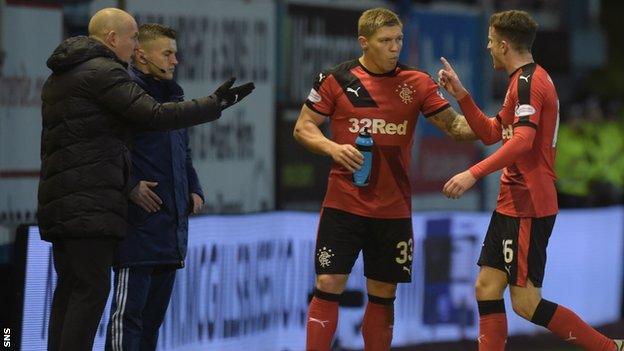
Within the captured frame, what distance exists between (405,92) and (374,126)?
0.28m

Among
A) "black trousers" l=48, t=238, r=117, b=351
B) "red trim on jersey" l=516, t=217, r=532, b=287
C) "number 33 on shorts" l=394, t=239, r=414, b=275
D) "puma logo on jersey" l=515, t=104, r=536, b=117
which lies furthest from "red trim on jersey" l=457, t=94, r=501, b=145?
"black trousers" l=48, t=238, r=117, b=351

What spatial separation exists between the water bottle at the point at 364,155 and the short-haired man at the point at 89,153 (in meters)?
0.95

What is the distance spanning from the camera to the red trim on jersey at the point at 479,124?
7922 millimetres

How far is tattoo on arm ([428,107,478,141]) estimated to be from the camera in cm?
801

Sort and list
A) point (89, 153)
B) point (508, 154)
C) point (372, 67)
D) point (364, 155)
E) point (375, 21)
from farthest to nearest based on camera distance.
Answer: point (372, 67)
point (375, 21)
point (364, 155)
point (508, 154)
point (89, 153)

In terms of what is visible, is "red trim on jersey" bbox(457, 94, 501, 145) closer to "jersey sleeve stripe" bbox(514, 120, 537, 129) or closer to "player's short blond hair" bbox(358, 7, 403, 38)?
"jersey sleeve stripe" bbox(514, 120, 537, 129)

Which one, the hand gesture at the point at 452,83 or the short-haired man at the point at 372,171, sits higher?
the hand gesture at the point at 452,83

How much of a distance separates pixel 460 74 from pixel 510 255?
541 centimetres

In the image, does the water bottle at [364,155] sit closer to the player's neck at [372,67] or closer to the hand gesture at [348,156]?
the hand gesture at [348,156]

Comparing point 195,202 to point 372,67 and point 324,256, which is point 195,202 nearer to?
point 324,256

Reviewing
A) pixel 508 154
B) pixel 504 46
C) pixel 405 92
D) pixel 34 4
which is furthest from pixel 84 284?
pixel 34 4

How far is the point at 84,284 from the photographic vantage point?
23.0 feet

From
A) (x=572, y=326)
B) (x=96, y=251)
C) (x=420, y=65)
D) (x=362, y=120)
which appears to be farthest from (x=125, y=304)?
(x=420, y=65)

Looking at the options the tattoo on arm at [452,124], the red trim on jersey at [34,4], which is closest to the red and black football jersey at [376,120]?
the tattoo on arm at [452,124]
